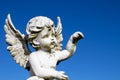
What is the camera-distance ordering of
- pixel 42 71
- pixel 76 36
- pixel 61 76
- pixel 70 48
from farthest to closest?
pixel 70 48
pixel 76 36
pixel 42 71
pixel 61 76

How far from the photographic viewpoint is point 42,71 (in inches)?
299

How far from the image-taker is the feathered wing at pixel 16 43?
26.6 feet

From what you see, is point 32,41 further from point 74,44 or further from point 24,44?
point 74,44

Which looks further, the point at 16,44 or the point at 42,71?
the point at 16,44

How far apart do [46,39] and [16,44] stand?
26.5 inches

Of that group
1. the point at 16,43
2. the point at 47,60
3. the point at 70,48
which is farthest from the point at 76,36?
the point at 16,43

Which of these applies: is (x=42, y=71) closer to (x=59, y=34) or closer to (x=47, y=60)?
(x=47, y=60)

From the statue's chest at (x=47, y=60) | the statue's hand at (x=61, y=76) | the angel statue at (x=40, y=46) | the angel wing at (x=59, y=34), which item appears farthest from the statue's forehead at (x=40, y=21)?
the statue's hand at (x=61, y=76)

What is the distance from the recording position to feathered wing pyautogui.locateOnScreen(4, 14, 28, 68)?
8.12m

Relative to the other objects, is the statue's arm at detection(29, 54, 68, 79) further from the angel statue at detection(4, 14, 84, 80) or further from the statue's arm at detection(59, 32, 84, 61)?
the statue's arm at detection(59, 32, 84, 61)

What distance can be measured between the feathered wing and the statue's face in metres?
0.44

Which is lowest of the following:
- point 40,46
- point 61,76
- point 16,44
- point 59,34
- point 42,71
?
point 61,76

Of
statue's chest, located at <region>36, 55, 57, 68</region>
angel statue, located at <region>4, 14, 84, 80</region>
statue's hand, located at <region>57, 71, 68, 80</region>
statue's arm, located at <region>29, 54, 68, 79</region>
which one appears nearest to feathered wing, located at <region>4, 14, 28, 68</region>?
angel statue, located at <region>4, 14, 84, 80</region>

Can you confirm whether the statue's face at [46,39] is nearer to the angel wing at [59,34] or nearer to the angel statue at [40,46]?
the angel statue at [40,46]
